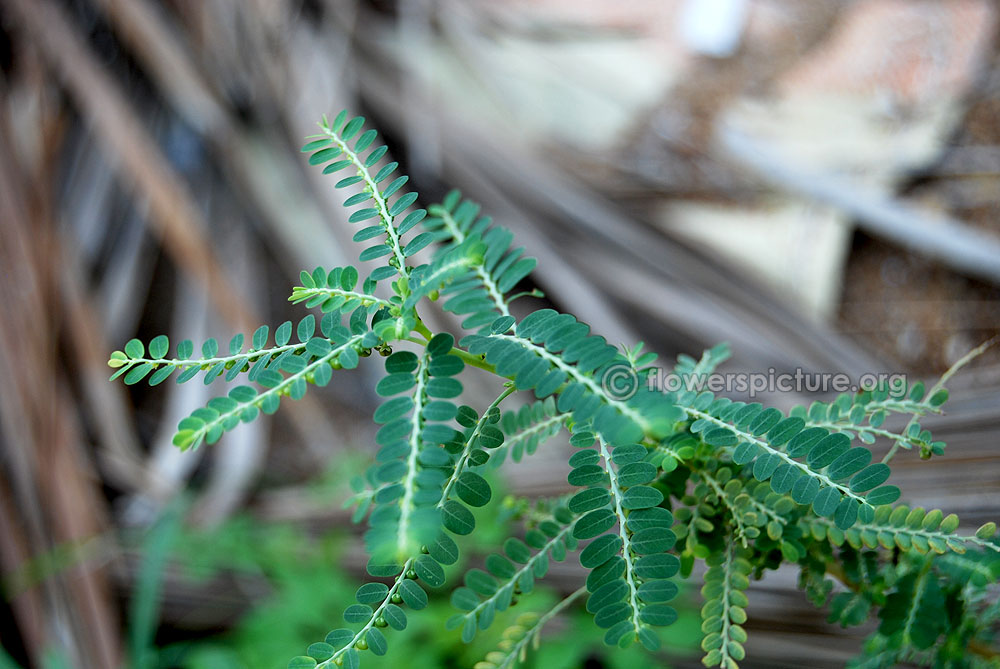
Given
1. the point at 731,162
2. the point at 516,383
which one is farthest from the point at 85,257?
the point at 516,383

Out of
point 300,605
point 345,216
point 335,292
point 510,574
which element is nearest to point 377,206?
point 335,292

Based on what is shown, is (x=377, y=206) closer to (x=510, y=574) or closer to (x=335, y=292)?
(x=335, y=292)

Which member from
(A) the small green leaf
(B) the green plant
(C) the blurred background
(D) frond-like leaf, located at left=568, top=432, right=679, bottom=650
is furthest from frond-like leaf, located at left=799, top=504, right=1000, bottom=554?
(C) the blurred background

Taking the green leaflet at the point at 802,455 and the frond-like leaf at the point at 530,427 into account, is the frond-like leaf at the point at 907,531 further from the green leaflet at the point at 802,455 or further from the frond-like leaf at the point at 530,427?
the frond-like leaf at the point at 530,427

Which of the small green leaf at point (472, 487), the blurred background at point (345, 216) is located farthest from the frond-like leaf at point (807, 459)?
the blurred background at point (345, 216)

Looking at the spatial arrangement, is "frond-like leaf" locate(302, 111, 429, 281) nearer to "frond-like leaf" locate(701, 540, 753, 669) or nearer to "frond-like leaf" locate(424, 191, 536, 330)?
"frond-like leaf" locate(424, 191, 536, 330)
